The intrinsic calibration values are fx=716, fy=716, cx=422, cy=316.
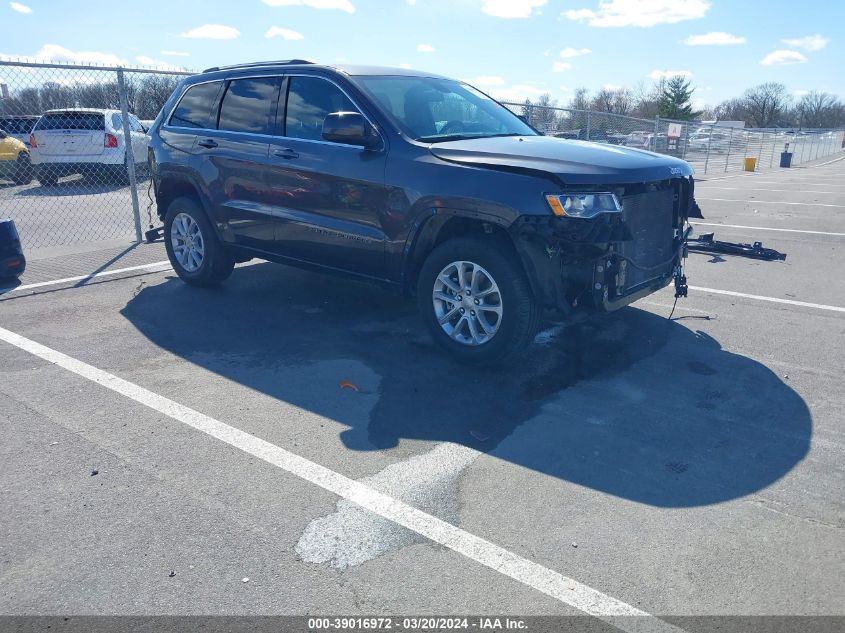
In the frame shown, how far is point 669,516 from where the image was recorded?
321 cm

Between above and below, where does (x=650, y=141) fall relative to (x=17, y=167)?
above

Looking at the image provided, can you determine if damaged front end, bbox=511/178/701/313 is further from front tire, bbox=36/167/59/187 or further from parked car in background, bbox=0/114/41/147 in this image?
front tire, bbox=36/167/59/187

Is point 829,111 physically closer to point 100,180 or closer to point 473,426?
point 100,180

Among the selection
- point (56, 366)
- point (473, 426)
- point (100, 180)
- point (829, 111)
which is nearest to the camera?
point (473, 426)

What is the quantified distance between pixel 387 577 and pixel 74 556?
129 centimetres

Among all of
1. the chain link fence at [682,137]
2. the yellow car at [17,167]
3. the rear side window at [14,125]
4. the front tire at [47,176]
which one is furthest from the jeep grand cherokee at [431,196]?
the yellow car at [17,167]

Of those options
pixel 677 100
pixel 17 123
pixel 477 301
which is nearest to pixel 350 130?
pixel 477 301

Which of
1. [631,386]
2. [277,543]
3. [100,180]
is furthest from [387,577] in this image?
[100,180]

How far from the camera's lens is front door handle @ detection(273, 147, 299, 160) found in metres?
5.68

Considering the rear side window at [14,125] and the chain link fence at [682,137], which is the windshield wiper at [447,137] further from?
the rear side window at [14,125]

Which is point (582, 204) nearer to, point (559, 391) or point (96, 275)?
point (559, 391)

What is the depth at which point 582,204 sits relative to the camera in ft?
14.5

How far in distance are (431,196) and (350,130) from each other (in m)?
0.76

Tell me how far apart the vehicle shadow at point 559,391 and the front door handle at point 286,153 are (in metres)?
1.36
